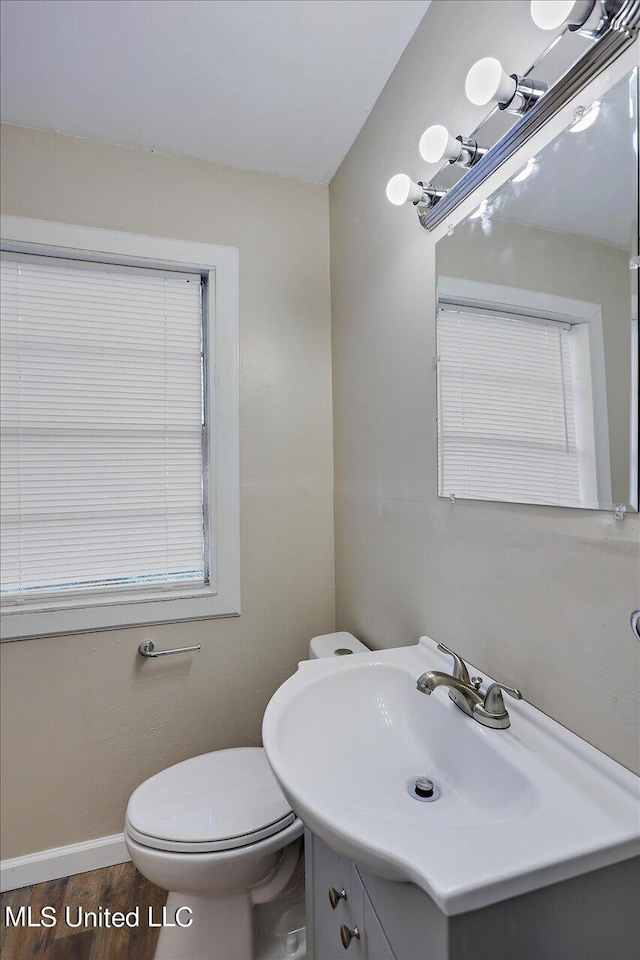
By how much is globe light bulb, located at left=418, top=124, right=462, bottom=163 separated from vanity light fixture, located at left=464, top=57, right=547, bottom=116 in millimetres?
111

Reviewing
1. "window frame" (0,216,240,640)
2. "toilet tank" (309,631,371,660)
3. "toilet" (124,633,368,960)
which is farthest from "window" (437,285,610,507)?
"toilet" (124,633,368,960)

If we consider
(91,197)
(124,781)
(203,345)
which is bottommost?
(124,781)

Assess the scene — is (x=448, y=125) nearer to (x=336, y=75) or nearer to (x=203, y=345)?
(x=336, y=75)

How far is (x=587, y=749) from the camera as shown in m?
0.74

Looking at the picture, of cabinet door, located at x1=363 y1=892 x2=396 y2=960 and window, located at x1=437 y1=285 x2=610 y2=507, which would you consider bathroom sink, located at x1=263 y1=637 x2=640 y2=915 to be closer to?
cabinet door, located at x1=363 y1=892 x2=396 y2=960

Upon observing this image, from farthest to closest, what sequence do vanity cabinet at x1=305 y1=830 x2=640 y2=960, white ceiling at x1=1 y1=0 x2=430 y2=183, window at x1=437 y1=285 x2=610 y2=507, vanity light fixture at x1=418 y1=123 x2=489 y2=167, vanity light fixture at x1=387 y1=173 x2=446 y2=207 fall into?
white ceiling at x1=1 y1=0 x2=430 y2=183 → vanity light fixture at x1=387 y1=173 x2=446 y2=207 → vanity light fixture at x1=418 y1=123 x2=489 y2=167 → window at x1=437 y1=285 x2=610 y2=507 → vanity cabinet at x1=305 y1=830 x2=640 y2=960

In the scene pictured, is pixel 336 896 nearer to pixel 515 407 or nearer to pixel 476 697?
pixel 476 697

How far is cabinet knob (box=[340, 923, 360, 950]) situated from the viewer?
0.81 metres

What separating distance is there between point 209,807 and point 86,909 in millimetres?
619

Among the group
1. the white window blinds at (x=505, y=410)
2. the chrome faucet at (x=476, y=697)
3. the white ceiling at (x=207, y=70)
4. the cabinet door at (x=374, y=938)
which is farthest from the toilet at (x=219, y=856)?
the white ceiling at (x=207, y=70)

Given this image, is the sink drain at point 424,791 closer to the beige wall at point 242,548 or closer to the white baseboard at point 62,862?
the beige wall at point 242,548

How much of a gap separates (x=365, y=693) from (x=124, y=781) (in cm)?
106

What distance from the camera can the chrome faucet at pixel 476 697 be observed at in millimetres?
838

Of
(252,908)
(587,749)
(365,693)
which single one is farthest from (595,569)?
(252,908)
